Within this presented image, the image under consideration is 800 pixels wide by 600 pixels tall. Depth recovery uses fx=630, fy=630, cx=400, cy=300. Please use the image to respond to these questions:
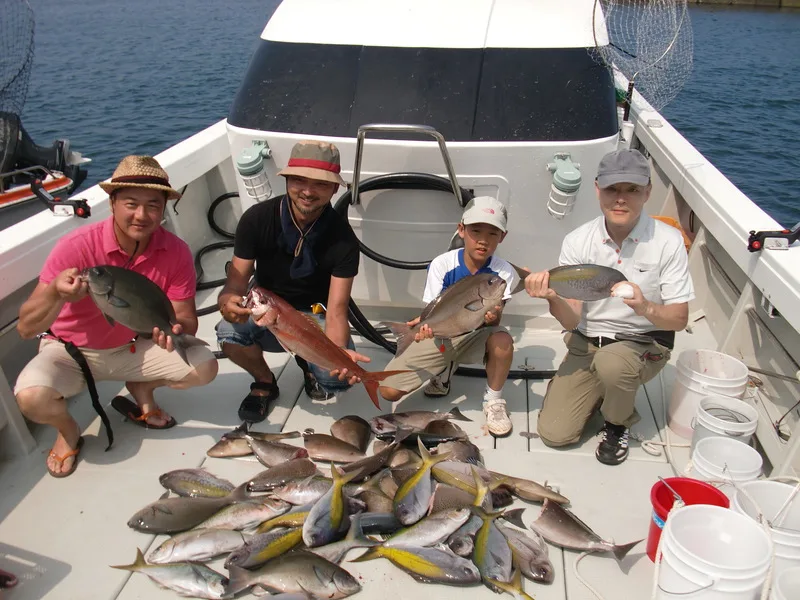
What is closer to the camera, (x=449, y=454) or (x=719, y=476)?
(x=719, y=476)

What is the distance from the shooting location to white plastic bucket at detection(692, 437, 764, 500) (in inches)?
109

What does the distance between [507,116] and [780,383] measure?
2121mm

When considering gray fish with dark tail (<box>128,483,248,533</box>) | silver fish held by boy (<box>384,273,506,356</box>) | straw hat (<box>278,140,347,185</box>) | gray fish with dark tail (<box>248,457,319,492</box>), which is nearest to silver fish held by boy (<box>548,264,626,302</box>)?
silver fish held by boy (<box>384,273,506,356</box>)

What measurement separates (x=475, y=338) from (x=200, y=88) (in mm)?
15621

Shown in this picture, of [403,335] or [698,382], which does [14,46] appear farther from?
[698,382]

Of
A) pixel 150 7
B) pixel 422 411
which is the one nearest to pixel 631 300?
pixel 422 411

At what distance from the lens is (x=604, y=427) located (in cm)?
349

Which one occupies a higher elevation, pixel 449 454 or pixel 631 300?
pixel 631 300

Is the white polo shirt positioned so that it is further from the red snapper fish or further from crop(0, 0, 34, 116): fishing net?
crop(0, 0, 34, 116): fishing net

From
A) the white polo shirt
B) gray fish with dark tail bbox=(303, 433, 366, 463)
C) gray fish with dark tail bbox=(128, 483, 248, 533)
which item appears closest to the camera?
gray fish with dark tail bbox=(128, 483, 248, 533)

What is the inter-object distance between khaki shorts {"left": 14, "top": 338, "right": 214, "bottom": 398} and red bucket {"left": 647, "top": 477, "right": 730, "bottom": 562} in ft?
7.56

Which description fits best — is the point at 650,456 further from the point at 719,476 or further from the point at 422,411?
the point at 422,411

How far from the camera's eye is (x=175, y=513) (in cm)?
282

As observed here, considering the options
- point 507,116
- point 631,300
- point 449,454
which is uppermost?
point 507,116
